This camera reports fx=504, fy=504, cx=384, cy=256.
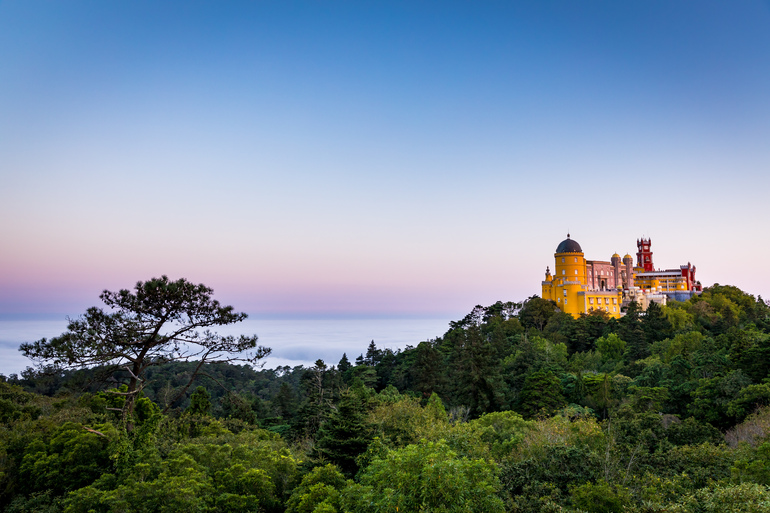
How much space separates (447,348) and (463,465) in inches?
1551

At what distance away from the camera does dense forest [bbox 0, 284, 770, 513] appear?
10.6 metres

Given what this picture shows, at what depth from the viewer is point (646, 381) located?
2905 centimetres

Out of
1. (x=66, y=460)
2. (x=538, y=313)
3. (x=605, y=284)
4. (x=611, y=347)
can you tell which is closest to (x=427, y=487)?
(x=66, y=460)

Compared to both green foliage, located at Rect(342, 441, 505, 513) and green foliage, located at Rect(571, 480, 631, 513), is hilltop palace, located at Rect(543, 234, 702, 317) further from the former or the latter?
green foliage, located at Rect(342, 441, 505, 513)

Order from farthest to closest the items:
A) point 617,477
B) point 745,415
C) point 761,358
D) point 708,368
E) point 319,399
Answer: point 319,399 < point 708,368 < point 761,358 < point 745,415 < point 617,477

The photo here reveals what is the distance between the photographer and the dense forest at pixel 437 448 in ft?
34.9

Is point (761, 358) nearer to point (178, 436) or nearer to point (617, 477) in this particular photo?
point (617, 477)

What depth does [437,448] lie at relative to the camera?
11.2 m

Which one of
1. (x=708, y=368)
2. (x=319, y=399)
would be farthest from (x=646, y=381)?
(x=319, y=399)

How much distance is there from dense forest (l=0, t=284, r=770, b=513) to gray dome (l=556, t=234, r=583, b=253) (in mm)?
20581

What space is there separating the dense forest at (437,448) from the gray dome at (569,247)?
810 inches

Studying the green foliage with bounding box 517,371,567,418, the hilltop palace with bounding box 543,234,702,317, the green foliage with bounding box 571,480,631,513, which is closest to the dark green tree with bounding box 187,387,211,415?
the green foliage with bounding box 517,371,567,418

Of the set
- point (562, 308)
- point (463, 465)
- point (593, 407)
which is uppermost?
point (562, 308)

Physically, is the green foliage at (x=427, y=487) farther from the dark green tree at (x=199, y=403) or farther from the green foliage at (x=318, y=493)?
the dark green tree at (x=199, y=403)
